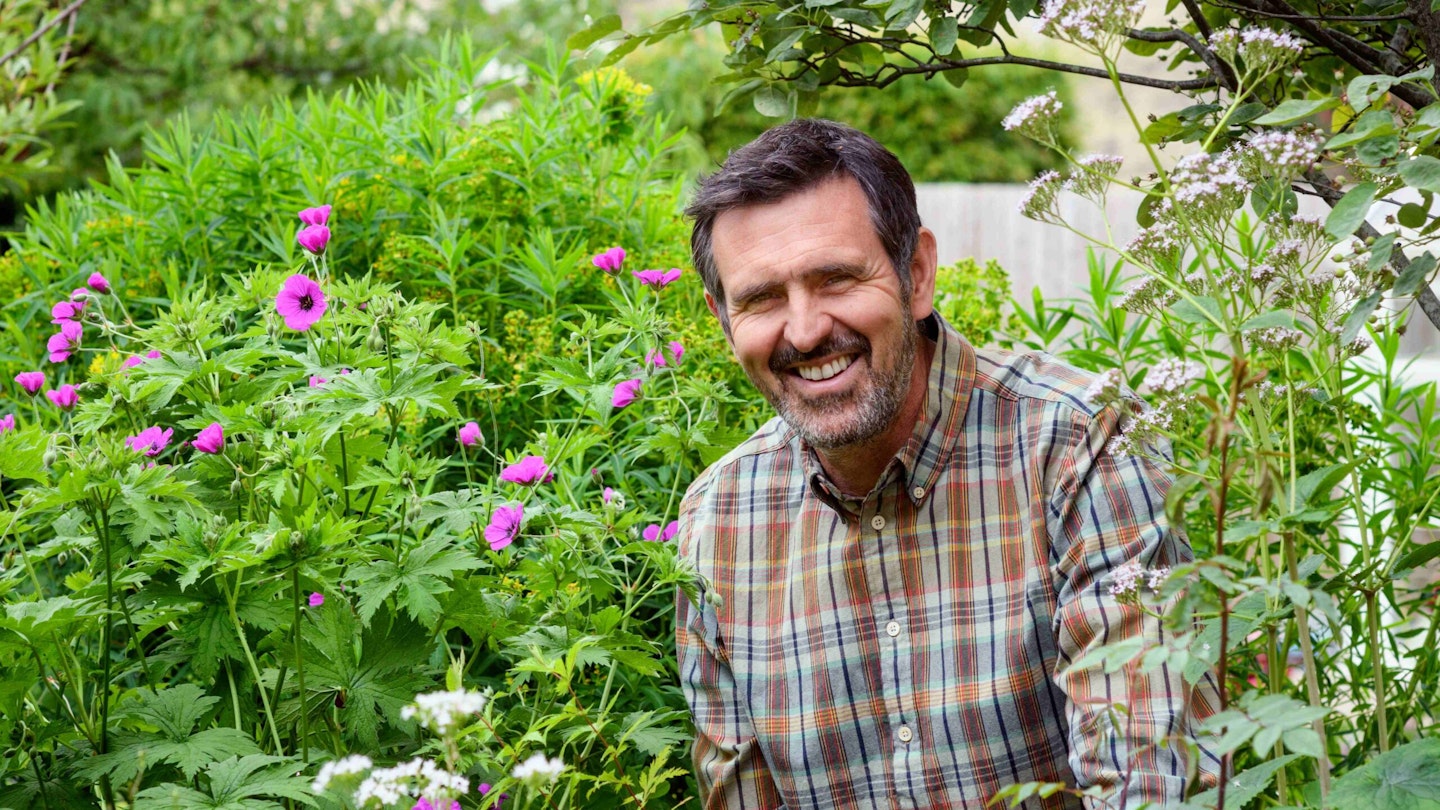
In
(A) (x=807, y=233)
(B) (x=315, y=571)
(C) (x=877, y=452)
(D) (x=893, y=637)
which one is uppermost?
(A) (x=807, y=233)

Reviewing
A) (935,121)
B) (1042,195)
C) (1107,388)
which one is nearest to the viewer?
(1107,388)

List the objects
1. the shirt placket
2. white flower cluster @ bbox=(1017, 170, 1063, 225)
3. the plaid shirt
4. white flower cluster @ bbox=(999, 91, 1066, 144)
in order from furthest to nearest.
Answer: the shirt placket
the plaid shirt
white flower cluster @ bbox=(1017, 170, 1063, 225)
white flower cluster @ bbox=(999, 91, 1066, 144)

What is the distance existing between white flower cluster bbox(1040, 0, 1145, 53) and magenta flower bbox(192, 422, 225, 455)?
105 centimetres

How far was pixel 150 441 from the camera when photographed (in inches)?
66.2

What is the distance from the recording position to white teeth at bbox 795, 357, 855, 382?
78.1 inches

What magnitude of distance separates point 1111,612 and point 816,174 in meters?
0.74

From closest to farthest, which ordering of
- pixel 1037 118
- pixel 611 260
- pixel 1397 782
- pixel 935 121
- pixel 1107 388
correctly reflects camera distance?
pixel 1397 782 → pixel 1107 388 → pixel 1037 118 → pixel 611 260 → pixel 935 121

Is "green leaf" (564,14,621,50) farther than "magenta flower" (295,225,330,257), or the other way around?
"green leaf" (564,14,621,50)

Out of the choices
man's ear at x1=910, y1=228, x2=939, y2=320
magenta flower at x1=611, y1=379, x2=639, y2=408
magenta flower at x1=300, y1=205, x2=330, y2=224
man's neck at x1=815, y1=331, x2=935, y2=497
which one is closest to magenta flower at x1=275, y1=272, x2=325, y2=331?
magenta flower at x1=300, y1=205, x2=330, y2=224

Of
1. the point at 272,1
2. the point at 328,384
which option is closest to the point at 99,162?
the point at 272,1

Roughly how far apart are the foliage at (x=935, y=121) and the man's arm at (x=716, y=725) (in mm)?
7121

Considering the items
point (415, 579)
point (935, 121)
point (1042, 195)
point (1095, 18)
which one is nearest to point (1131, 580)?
point (1042, 195)

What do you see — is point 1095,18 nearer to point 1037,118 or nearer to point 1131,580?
point 1037,118

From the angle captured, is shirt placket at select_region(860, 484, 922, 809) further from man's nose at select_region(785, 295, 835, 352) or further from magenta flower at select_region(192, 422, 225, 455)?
magenta flower at select_region(192, 422, 225, 455)
